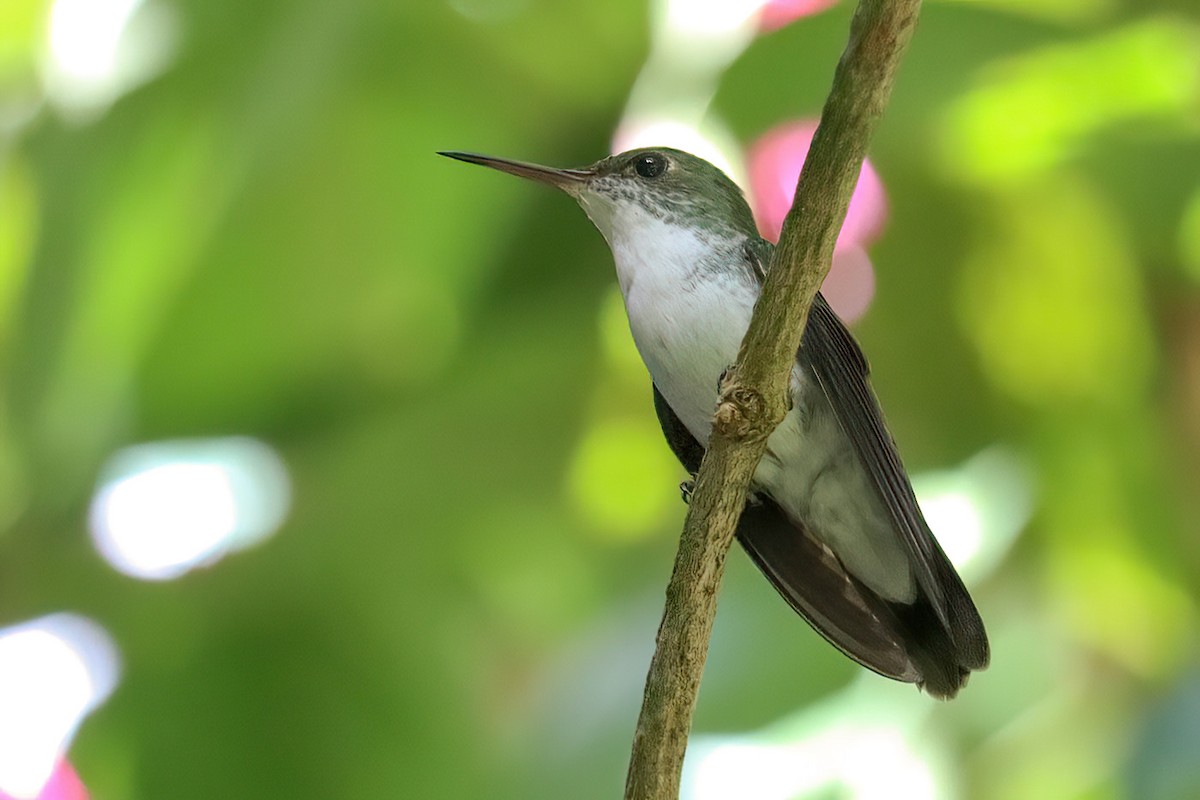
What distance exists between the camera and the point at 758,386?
1071 mm

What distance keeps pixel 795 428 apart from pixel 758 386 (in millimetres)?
618

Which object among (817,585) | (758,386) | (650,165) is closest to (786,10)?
(650,165)

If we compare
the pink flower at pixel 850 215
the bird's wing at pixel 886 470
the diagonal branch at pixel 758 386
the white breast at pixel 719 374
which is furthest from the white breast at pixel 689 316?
the pink flower at pixel 850 215

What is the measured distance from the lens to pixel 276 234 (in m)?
2.48

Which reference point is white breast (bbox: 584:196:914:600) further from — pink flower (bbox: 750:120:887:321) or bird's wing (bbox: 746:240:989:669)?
pink flower (bbox: 750:120:887:321)

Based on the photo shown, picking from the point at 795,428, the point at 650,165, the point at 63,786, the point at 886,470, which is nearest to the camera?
the point at 886,470

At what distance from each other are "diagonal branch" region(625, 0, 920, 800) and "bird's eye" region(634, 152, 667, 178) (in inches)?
32.4

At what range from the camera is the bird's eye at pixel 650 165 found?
6.08 feet

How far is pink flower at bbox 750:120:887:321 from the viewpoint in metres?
2.35

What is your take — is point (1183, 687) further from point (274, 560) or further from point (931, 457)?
point (274, 560)

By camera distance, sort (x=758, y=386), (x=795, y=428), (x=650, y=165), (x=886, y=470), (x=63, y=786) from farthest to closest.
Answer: (x=63, y=786) < (x=650, y=165) < (x=795, y=428) < (x=886, y=470) < (x=758, y=386)

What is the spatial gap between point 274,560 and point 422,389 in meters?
0.48

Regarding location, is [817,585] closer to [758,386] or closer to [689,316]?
[689,316]

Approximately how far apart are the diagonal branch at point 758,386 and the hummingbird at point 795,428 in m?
0.39
